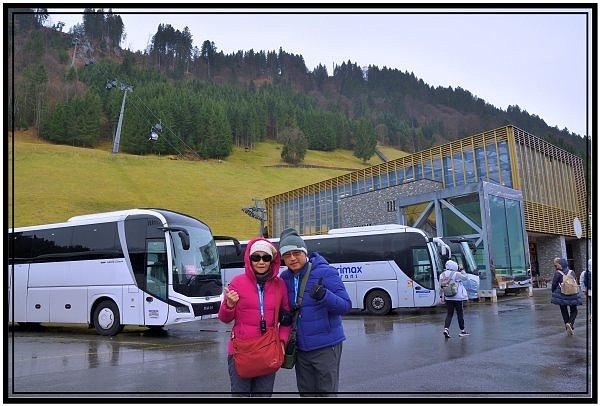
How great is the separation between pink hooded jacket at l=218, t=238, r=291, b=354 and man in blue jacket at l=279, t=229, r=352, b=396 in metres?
0.10

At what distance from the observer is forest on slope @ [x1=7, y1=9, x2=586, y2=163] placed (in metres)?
23.7

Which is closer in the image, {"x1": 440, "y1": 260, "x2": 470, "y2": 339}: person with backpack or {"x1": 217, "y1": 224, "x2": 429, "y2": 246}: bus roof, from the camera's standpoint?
{"x1": 440, "y1": 260, "x2": 470, "y2": 339}: person with backpack

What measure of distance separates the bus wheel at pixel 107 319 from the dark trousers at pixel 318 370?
28.4 feet

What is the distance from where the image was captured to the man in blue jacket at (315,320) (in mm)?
3236

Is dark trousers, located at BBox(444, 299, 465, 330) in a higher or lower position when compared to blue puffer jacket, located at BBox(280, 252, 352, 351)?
lower

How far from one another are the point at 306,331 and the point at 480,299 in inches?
660

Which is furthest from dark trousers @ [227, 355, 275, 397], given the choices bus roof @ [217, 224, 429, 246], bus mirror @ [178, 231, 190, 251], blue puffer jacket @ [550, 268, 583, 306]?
bus roof @ [217, 224, 429, 246]

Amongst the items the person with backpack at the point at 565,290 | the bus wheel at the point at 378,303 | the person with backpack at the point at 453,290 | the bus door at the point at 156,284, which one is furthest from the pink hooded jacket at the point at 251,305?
the bus wheel at the point at 378,303

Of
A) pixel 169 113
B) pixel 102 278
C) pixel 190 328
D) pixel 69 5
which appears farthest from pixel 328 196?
pixel 69 5

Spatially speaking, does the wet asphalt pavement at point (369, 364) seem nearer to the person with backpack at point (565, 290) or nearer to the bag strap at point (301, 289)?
the person with backpack at point (565, 290)

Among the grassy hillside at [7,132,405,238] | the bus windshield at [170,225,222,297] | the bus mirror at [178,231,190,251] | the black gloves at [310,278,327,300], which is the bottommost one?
the black gloves at [310,278,327,300]

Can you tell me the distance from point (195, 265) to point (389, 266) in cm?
642

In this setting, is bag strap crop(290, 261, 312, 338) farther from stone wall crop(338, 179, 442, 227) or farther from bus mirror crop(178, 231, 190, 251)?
stone wall crop(338, 179, 442, 227)

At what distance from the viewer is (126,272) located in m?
11.0
